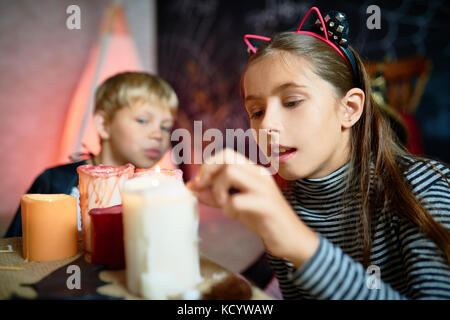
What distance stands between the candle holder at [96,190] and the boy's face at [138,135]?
0.78 m

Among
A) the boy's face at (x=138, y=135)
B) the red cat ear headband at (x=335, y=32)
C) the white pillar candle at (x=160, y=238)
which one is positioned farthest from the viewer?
the boy's face at (x=138, y=135)

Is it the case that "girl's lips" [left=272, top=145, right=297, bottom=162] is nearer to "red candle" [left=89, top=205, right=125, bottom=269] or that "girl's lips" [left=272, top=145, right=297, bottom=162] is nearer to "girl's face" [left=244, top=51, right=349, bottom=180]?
"girl's face" [left=244, top=51, right=349, bottom=180]

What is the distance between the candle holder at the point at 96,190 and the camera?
1.82 feet

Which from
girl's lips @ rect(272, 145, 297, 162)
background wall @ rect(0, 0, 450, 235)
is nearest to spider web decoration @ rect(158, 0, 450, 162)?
background wall @ rect(0, 0, 450, 235)

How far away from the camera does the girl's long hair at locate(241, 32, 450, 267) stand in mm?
669

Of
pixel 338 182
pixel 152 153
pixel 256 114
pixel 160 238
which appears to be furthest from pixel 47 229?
pixel 152 153

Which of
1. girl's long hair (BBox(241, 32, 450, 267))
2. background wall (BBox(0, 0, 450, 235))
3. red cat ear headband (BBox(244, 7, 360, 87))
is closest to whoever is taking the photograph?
girl's long hair (BBox(241, 32, 450, 267))

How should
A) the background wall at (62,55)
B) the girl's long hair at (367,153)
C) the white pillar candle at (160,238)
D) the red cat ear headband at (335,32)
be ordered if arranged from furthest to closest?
the background wall at (62,55)
the red cat ear headband at (335,32)
the girl's long hair at (367,153)
the white pillar candle at (160,238)

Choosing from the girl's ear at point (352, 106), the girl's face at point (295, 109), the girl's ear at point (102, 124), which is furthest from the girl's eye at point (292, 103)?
the girl's ear at point (102, 124)

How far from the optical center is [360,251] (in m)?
0.72

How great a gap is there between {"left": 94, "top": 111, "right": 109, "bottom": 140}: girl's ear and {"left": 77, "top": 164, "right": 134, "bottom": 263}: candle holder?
0.90 meters

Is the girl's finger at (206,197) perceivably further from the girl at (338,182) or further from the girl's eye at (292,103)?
the girl's eye at (292,103)

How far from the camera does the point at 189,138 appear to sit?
278 centimetres

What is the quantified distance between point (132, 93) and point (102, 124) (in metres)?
0.20
